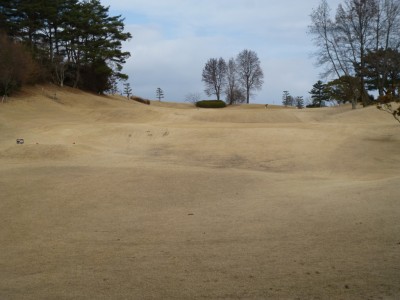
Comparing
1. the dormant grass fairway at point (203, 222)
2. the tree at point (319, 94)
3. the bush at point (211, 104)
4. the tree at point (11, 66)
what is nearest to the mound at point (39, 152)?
the dormant grass fairway at point (203, 222)

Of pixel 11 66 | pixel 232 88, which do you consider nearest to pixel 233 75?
pixel 232 88

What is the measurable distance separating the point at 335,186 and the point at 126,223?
519cm

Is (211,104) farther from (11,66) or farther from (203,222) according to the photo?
(203,222)

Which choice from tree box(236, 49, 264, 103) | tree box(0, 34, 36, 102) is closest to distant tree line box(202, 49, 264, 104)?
tree box(236, 49, 264, 103)

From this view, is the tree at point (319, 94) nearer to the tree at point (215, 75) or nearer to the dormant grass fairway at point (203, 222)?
the tree at point (215, 75)

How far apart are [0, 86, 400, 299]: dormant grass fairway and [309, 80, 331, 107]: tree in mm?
40901

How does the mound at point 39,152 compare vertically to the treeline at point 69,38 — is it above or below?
below

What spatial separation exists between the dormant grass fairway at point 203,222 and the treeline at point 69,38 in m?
23.4

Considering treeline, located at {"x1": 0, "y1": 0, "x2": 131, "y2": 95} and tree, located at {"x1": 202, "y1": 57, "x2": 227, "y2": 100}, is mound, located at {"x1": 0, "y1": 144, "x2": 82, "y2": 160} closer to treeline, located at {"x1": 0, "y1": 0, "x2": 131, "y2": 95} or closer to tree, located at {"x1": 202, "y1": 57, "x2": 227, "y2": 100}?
treeline, located at {"x1": 0, "y1": 0, "x2": 131, "y2": 95}

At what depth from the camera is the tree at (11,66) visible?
2741cm

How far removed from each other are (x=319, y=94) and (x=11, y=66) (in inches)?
1646

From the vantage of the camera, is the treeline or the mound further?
the treeline

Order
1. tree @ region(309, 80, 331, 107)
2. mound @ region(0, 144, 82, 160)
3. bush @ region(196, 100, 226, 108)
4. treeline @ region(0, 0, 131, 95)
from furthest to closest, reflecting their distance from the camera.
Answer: tree @ region(309, 80, 331, 107)
bush @ region(196, 100, 226, 108)
treeline @ region(0, 0, 131, 95)
mound @ region(0, 144, 82, 160)

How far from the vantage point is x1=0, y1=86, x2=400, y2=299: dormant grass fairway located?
3.82m
